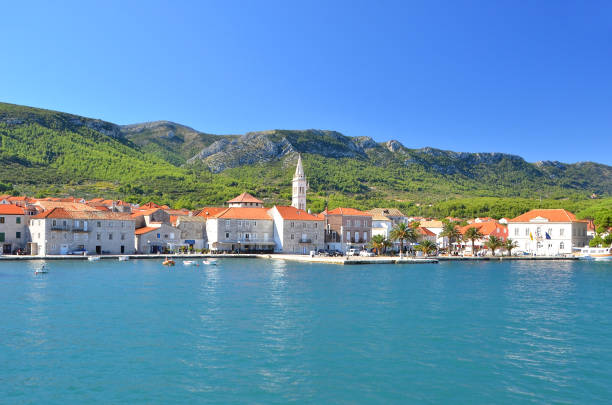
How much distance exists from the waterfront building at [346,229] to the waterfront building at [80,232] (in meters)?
27.5

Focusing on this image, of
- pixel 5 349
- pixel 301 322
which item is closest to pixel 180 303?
pixel 301 322

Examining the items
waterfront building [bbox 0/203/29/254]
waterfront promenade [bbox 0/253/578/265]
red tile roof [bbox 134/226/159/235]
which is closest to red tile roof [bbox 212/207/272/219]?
waterfront promenade [bbox 0/253/578/265]

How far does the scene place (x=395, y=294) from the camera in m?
35.0

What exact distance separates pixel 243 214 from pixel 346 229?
15.5 meters

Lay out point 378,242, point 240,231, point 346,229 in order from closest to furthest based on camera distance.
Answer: point 378,242
point 240,231
point 346,229

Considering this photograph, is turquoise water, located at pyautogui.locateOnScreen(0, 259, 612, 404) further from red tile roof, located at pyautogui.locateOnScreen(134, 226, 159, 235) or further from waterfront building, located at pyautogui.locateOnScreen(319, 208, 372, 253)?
waterfront building, located at pyautogui.locateOnScreen(319, 208, 372, 253)

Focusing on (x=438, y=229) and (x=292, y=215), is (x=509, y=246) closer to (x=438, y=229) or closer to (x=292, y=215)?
(x=438, y=229)

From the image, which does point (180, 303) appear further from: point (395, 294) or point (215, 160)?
point (215, 160)

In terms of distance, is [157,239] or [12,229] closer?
[12,229]

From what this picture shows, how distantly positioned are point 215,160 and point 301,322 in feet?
510

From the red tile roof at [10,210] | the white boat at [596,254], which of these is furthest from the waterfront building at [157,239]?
the white boat at [596,254]

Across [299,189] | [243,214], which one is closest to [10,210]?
[243,214]

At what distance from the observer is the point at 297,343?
68.8 ft

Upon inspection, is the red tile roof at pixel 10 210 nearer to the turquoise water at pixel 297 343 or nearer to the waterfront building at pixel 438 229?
the turquoise water at pixel 297 343
